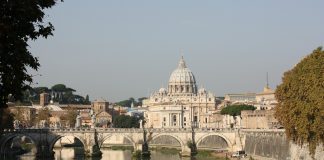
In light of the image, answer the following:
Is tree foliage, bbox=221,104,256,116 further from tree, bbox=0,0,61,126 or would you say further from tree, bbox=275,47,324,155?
tree, bbox=0,0,61,126

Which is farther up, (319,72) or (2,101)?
(319,72)

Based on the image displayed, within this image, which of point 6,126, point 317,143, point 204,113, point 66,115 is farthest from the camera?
point 204,113

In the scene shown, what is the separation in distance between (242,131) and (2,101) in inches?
1948

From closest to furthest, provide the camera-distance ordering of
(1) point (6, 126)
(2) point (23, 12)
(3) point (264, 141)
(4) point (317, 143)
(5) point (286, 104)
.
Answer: (2) point (23, 12), (4) point (317, 143), (5) point (286, 104), (3) point (264, 141), (1) point (6, 126)

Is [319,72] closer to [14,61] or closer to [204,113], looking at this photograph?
[14,61]

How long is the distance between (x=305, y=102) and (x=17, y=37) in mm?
26047

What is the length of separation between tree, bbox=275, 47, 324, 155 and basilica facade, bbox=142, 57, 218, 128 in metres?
56.5

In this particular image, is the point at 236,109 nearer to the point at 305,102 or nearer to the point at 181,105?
the point at 181,105

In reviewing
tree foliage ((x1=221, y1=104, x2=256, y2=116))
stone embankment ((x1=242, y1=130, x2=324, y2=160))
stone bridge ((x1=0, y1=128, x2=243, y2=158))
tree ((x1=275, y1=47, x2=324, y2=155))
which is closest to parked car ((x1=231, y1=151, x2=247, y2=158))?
stone embankment ((x1=242, y1=130, x2=324, y2=160))

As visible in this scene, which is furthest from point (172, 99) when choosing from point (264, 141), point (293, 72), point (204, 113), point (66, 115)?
point (293, 72)

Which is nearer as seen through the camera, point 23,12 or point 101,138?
point 23,12

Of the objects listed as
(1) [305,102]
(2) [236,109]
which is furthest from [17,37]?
(2) [236,109]

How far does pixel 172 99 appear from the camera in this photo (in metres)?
117

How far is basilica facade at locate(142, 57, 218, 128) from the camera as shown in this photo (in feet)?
351
